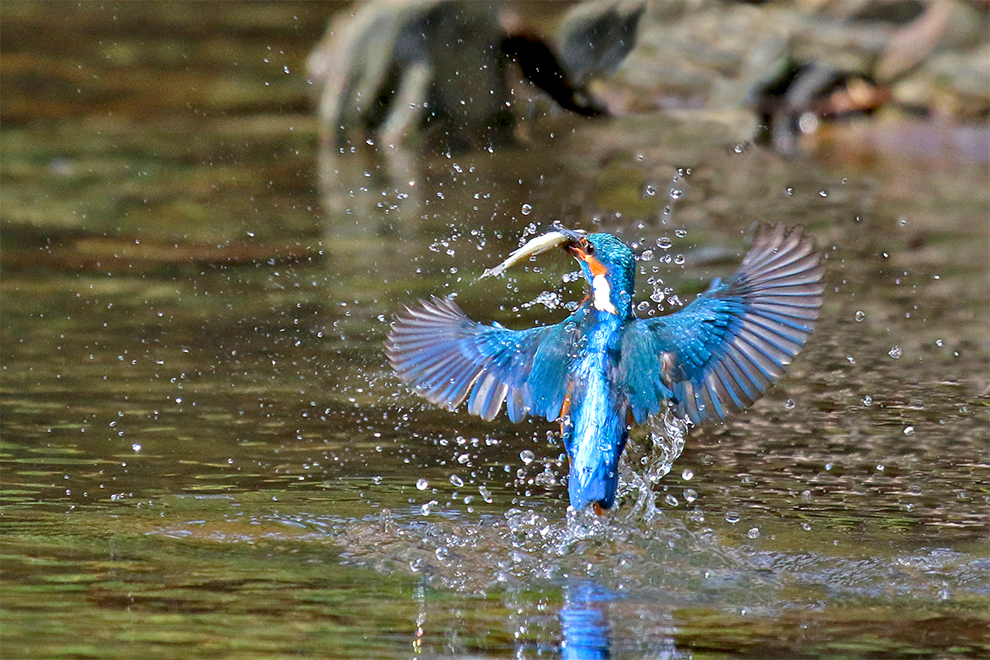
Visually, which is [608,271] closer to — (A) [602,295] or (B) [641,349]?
(A) [602,295]

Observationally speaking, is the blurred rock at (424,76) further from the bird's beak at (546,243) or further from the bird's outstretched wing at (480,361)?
the bird's beak at (546,243)

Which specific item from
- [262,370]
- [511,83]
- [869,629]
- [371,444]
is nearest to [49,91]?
[511,83]

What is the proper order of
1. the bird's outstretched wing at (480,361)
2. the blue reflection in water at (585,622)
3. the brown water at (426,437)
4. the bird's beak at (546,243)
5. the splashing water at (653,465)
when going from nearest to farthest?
the blue reflection in water at (585,622) < the brown water at (426,437) < the bird's beak at (546,243) < the bird's outstretched wing at (480,361) < the splashing water at (653,465)

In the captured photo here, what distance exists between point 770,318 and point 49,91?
10.9 metres

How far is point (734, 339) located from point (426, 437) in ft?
4.95

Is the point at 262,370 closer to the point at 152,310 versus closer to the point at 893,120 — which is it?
the point at 152,310

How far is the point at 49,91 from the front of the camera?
14.6 m

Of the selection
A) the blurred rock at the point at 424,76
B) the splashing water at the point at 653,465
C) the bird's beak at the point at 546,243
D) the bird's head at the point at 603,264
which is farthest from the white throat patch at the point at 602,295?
the blurred rock at the point at 424,76

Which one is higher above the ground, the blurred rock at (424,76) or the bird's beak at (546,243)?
the blurred rock at (424,76)

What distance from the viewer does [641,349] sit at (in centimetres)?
499

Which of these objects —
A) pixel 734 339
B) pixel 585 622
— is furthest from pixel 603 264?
pixel 585 622

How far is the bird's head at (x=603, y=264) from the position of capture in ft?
16.2

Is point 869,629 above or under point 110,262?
under

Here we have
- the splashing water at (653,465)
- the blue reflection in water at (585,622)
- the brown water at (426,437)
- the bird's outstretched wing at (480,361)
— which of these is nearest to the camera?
the blue reflection in water at (585,622)
